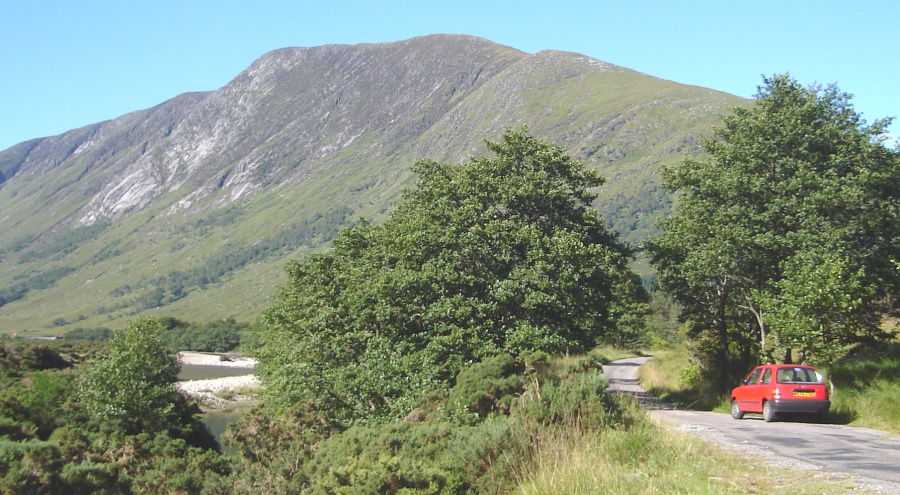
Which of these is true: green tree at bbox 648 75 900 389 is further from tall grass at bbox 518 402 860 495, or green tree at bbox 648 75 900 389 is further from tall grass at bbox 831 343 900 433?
tall grass at bbox 518 402 860 495

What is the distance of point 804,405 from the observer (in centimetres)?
1978

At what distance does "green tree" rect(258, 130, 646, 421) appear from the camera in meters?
24.6

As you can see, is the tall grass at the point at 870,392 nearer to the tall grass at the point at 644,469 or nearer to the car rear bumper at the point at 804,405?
the car rear bumper at the point at 804,405

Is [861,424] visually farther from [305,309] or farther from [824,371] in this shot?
[305,309]

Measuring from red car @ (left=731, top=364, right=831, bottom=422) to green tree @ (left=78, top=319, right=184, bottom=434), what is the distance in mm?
33287

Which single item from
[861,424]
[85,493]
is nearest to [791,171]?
[861,424]

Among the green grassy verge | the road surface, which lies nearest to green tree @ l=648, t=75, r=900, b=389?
the green grassy verge

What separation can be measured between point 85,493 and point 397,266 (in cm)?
1272

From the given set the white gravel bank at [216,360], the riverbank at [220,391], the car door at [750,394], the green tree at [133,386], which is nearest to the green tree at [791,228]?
the car door at [750,394]

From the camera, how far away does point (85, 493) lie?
71.3ft

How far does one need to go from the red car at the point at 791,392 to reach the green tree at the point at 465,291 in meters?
6.48

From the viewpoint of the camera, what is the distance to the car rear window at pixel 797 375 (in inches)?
793

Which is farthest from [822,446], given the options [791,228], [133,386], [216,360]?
[216,360]

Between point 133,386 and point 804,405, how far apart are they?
36301 mm
